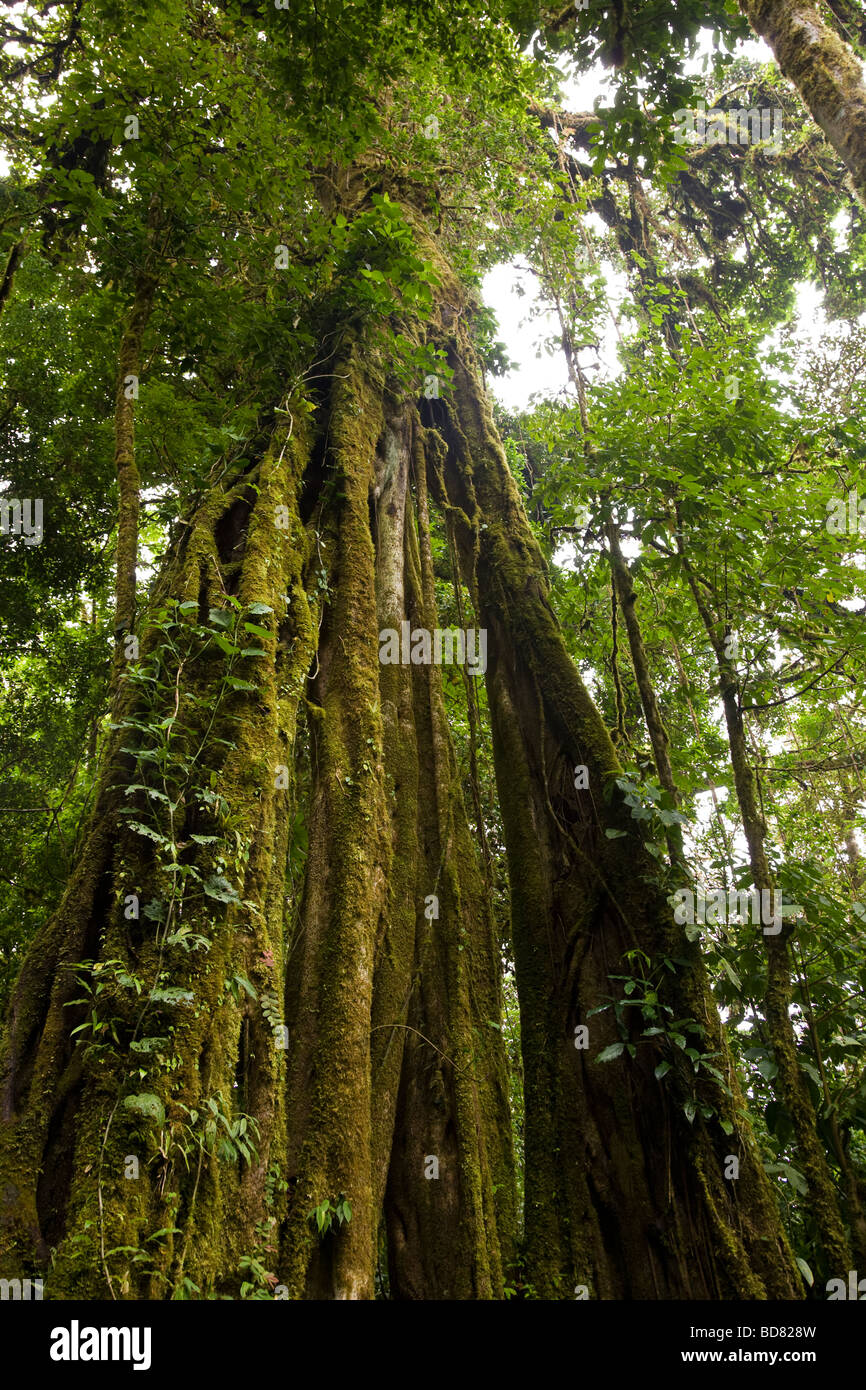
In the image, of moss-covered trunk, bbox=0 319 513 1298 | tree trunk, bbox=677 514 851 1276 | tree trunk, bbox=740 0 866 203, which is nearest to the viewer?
moss-covered trunk, bbox=0 319 513 1298

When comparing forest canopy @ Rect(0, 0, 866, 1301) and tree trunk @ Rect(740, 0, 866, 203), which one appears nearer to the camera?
forest canopy @ Rect(0, 0, 866, 1301)

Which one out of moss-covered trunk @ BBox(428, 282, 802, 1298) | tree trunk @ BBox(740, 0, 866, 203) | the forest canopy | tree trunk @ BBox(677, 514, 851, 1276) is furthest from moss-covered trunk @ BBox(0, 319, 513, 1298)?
tree trunk @ BBox(740, 0, 866, 203)

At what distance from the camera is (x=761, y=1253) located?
2.71 metres

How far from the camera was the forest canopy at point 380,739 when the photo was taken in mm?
2121

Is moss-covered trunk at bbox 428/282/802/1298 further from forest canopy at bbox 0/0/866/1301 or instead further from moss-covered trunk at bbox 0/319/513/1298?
moss-covered trunk at bbox 0/319/513/1298

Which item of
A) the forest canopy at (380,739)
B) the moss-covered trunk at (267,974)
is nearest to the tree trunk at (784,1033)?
the forest canopy at (380,739)

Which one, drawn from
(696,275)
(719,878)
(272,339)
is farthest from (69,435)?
(696,275)

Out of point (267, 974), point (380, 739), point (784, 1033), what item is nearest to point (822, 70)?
point (380, 739)

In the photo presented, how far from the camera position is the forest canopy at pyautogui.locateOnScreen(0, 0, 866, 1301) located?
2121 mm

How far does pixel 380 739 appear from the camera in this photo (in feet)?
11.6

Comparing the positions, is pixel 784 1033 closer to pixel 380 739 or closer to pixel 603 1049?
pixel 603 1049

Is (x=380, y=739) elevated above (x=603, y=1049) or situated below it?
above
